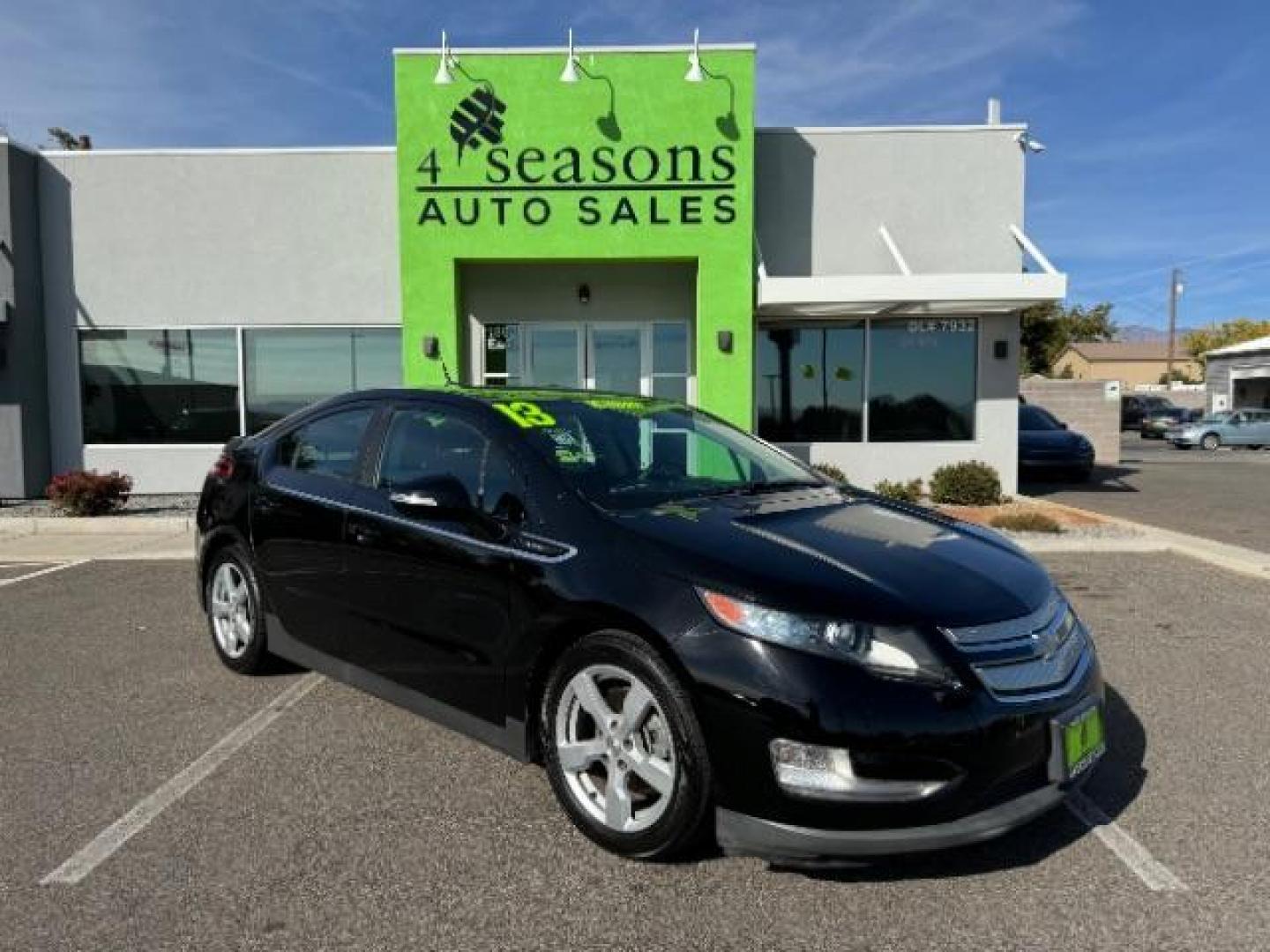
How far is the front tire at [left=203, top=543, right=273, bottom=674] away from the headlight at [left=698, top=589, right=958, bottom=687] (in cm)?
305

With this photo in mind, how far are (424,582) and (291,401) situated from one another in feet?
34.4

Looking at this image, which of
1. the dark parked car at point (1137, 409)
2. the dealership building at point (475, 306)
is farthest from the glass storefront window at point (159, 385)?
the dark parked car at point (1137, 409)

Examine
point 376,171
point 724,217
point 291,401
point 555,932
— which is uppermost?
point 376,171

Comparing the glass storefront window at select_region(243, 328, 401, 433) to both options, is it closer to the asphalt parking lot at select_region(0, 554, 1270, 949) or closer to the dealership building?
the dealership building

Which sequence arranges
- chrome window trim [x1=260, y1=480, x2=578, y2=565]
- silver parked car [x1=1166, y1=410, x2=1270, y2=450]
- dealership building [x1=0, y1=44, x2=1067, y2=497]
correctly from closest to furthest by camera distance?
chrome window trim [x1=260, y1=480, x2=578, y2=565] < dealership building [x1=0, y1=44, x2=1067, y2=497] < silver parked car [x1=1166, y1=410, x2=1270, y2=450]

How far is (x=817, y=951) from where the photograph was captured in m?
2.68

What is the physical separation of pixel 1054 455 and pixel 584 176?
1018 centimetres

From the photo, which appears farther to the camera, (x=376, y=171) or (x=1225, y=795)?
(x=376, y=171)

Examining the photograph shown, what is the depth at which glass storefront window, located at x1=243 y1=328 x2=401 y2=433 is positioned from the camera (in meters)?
13.3

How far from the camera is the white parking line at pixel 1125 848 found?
10.0 feet

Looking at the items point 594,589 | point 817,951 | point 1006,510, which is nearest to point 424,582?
point 594,589

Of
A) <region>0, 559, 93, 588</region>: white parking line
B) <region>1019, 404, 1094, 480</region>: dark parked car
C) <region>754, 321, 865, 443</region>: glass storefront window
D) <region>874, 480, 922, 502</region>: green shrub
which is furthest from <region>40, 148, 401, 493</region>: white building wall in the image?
<region>1019, 404, 1094, 480</region>: dark parked car

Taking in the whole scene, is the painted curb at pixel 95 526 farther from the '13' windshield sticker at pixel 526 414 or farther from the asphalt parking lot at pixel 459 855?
the '13' windshield sticker at pixel 526 414

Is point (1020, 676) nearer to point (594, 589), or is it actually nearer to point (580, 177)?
point (594, 589)
